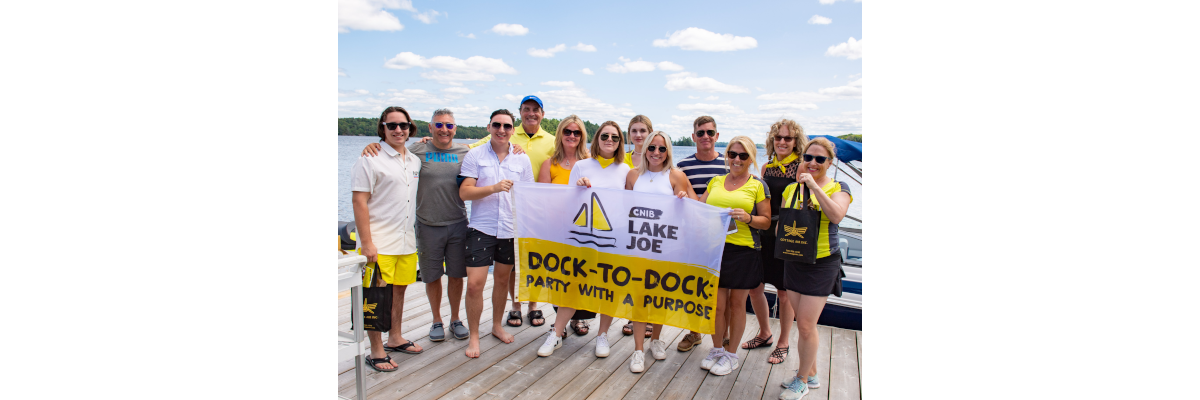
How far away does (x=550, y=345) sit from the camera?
3637 millimetres

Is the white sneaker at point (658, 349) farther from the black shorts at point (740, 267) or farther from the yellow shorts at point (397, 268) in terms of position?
the yellow shorts at point (397, 268)

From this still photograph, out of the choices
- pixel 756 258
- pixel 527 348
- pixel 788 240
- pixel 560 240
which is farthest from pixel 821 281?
pixel 527 348

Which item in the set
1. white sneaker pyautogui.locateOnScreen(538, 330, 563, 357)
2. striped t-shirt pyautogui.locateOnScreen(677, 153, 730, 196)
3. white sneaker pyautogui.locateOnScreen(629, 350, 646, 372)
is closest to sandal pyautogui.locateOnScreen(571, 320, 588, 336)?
white sneaker pyautogui.locateOnScreen(538, 330, 563, 357)

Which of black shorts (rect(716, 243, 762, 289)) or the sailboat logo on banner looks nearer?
black shorts (rect(716, 243, 762, 289))

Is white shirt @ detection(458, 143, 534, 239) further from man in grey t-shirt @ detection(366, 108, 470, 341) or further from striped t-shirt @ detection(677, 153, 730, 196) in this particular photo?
striped t-shirt @ detection(677, 153, 730, 196)

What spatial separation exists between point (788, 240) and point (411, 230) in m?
2.37

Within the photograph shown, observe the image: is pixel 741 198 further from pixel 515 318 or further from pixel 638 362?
pixel 515 318

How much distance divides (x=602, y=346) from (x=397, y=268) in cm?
152

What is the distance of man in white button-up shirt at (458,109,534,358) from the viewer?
11.2 feet

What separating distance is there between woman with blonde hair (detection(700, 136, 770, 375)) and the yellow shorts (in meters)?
2.01

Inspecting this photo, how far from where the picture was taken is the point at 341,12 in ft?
9.67

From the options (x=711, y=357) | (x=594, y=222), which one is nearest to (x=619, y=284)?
(x=594, y=222)

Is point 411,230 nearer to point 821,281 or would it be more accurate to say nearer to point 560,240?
point 560,240

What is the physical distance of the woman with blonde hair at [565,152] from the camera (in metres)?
3.56
